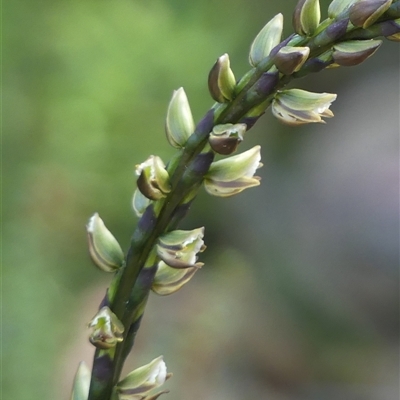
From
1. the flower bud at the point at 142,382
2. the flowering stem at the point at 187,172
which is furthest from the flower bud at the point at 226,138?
the flower bud at the point at 142,382

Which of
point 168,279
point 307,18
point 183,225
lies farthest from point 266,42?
point 183,225

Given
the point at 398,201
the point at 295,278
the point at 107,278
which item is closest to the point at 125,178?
the point at 107,278

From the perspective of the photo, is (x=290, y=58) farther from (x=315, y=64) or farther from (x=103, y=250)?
(x=103, y=250)

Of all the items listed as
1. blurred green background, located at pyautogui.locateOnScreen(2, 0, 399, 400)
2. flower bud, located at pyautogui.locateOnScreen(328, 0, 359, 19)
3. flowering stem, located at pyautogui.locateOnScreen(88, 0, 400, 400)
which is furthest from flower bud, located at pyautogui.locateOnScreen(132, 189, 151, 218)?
blurred green background, located at pyautogui.locateOnScreen(2, 0, 399, 400)

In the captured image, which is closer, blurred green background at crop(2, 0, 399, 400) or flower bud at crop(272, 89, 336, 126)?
flower bud at crop(272, 89, 336, 126)

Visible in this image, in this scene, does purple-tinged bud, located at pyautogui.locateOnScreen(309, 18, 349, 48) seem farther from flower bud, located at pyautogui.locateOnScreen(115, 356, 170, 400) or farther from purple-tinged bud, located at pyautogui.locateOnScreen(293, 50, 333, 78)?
flower bud, located at pyautogui.locateOnScreen(115, 356, 170, 400)

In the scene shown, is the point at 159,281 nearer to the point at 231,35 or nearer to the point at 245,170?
the point at 245,170
